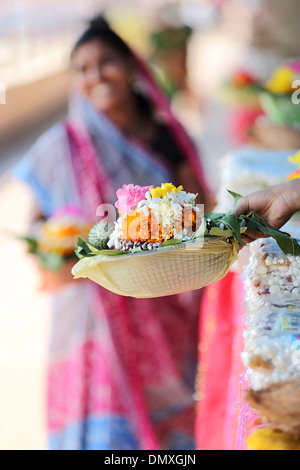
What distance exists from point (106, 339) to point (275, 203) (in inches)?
37.6

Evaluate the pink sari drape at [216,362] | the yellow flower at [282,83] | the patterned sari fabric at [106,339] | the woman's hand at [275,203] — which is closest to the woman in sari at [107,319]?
the patterned sari fabric at [106,339]

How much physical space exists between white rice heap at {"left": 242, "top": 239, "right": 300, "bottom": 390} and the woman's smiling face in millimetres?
1037

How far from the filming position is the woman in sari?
4.85ft

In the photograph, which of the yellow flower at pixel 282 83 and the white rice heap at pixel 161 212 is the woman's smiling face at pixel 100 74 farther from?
the white rice heap at pixel 161 212

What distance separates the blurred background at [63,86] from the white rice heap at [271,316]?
0.67 meters

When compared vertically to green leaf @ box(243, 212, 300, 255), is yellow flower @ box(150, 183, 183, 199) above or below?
above

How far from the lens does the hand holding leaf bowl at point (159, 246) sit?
56 cm

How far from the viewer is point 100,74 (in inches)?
61.4

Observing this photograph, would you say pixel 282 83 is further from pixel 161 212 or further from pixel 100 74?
pixel 161 212

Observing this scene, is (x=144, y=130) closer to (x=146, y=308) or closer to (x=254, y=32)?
(x=146, y=308)

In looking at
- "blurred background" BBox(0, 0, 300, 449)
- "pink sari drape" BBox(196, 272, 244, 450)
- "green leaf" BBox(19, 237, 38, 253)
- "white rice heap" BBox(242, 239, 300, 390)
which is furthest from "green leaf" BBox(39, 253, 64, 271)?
"white rice heap" BBox(242, 239, 300, 390)

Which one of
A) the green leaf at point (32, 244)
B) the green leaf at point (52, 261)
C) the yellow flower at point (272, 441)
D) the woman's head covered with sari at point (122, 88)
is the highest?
the woman's head covered with sari at point (122, 88)

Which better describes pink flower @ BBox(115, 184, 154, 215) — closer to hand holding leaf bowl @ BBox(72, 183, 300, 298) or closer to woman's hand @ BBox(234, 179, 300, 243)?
hand holding leaf bowl @ BBox(72, 183, 300, 298)

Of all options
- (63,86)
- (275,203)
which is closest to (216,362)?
(275,203)
